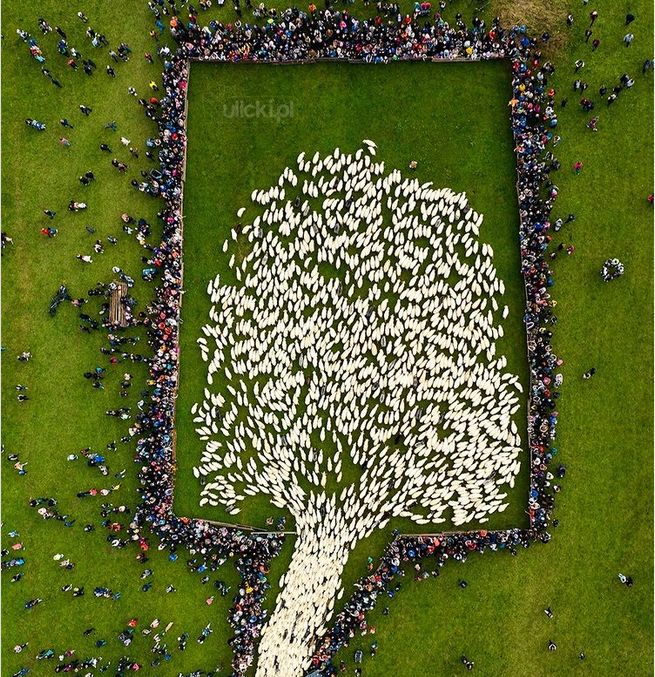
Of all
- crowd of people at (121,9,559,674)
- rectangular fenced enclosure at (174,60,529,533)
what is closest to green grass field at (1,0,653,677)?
rectangular fenced enclosure at (174,60,529,533)

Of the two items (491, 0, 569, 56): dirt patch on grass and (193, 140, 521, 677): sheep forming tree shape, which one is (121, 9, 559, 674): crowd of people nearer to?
(491, 0, 569, 56): dirt patch on grass

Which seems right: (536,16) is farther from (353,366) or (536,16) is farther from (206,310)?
(206,310)

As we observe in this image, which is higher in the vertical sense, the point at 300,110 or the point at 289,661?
the point at 300,110

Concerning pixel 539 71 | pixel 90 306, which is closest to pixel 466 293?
pixel 539 71

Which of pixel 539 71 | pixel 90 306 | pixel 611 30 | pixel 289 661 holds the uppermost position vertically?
pixel 611 30

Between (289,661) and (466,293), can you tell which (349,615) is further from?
(466,293)

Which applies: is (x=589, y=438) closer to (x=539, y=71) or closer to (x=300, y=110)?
(x=539, y=71)

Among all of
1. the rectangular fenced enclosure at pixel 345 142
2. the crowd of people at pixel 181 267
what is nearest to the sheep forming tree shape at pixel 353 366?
the rectangular fenced enclosure at pixel 345 142
